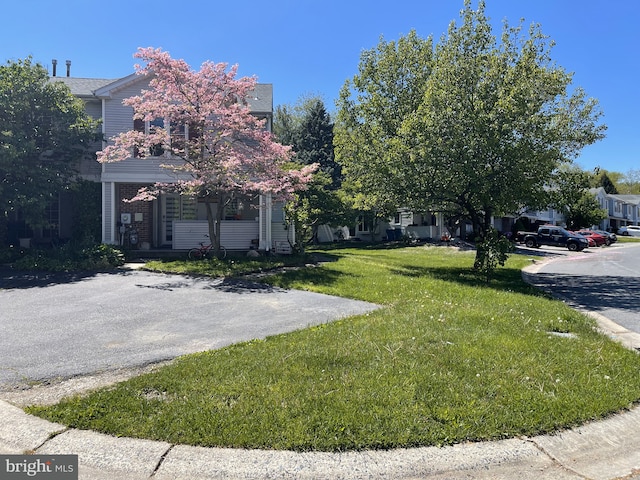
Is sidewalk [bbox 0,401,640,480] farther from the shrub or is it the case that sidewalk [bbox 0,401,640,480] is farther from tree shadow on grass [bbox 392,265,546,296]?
the shrub

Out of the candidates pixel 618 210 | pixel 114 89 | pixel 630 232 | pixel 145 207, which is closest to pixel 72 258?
pixel 145 207

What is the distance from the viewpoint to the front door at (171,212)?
1830 centimetres

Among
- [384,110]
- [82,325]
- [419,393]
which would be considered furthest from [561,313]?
[384,110]

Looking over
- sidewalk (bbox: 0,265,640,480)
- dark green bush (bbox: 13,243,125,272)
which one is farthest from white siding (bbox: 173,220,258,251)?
sidewalk (bbox: 0,265,640,480)

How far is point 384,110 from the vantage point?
1611 cm

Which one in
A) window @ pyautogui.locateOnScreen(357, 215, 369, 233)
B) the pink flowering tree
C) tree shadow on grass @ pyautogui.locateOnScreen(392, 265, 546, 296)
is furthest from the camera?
window @ pyautogui.locateOnScreen(357, 215, 369, 233)

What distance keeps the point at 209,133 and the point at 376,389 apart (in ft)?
37.6

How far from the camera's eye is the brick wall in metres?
16.8

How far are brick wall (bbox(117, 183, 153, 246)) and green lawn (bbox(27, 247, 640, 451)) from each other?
1247 centimetres

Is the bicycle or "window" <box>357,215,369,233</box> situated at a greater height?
"window" <box>357,215,369,233</box>

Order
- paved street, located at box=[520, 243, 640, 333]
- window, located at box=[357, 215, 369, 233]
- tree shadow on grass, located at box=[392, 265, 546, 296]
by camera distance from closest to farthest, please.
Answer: paved street, located at box=[520, 243, 640, 333]
tree shadow on grass, located at box=[392, 265, 546, 296]
window, located at box=[357, 215, 369, 233]

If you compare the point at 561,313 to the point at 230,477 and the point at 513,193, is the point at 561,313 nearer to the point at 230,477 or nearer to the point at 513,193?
the point at 513,193

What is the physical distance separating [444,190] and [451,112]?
8.14 feet

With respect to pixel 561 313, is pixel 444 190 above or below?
above
